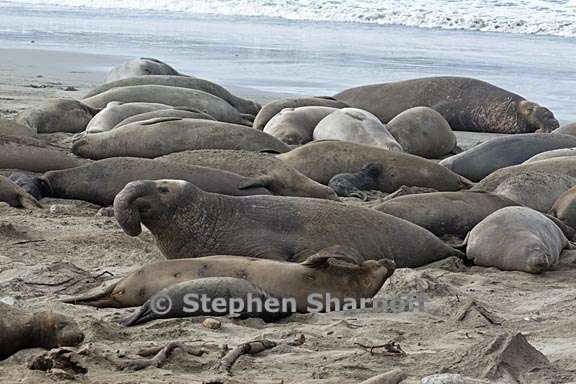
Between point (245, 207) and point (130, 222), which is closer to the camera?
point (130, 222)

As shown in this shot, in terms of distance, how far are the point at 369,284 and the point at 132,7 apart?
2637 centimetres

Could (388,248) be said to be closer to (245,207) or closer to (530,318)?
(245,207)

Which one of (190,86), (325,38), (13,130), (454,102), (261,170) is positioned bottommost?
(325,38)

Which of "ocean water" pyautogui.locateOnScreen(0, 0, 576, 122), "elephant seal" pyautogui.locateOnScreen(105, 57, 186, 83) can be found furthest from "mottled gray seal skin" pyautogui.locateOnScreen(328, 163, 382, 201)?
"elephant seal" pyautogui.locateOnScreen(105, 57, 186, 83)

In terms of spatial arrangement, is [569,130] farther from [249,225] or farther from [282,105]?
[249,225]

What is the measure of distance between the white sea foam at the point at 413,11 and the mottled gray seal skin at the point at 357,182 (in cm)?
1548

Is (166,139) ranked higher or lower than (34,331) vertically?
lower

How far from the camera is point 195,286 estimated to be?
3.98 meters

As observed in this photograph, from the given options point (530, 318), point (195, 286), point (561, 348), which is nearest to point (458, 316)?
point (530, 318)

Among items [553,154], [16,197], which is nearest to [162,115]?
[16,197]

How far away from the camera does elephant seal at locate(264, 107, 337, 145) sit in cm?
860

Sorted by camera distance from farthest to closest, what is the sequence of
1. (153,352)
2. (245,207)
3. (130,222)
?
(245,207) → (130,222) → (153,352)

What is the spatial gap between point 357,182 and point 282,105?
271cm

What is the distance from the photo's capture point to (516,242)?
524 centimetres
